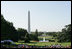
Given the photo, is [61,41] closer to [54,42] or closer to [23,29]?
[54,42]

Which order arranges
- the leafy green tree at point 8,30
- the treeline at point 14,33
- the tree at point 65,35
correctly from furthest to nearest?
1. the treeline at point 14,33
2. the leafy green tree at point 8,30
3. the tree at point 65,35

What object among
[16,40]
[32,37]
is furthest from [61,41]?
[16,40]

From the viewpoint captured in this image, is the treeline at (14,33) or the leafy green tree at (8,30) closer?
the leafy green tree at (8,30)

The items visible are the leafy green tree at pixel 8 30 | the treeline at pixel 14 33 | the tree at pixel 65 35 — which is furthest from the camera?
the treeline at pixel 14 33

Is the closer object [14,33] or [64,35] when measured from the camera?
[64,35]

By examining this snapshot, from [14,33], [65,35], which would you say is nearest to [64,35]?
[65,35]

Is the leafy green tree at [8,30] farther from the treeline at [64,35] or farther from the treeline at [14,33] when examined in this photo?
the treeline at [64,35]

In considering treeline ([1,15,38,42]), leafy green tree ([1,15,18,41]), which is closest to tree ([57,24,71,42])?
treeline ([1,15,38,42])

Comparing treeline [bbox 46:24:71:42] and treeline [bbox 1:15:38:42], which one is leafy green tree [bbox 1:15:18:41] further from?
treeline [bbox 46:24:71:42]

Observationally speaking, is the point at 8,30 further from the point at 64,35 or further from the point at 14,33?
the point at 64,35

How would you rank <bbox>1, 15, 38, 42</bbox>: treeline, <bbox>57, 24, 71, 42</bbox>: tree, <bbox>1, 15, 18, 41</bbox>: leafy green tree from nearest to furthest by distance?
<bbox>57, 24, 71, 42</bbox>: tree, <bbox>1, 15, 18, 41</bbox>: leafy green tree, <bbox>1, 15, 38, 42</bbox>: treeline

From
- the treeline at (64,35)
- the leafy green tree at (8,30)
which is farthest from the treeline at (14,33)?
the treeline at (64,35)

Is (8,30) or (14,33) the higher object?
(8,30)
